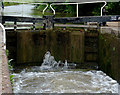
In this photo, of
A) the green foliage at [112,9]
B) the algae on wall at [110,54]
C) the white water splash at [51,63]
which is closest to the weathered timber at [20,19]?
the white water splash at [51,63]

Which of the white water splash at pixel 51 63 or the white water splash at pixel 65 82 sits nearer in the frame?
the white water splash at pixel 65 82

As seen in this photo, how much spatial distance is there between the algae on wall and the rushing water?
0.79 feet

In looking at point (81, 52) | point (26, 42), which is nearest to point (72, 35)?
point (81, 52)

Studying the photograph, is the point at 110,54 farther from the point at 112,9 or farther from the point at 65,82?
the point at 112,9

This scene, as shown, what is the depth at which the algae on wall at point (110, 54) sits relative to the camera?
7597 mm

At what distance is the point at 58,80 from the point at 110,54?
6.33 ft

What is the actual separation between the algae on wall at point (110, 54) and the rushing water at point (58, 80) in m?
0.24

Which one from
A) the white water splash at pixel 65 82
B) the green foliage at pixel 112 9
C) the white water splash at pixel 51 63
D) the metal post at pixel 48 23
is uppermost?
the green foliage at pixel 112 9

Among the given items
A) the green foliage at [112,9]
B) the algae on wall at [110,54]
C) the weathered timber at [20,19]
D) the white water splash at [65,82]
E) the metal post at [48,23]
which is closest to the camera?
the white water splash at [65,82]

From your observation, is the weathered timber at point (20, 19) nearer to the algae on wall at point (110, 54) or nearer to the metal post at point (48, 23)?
the metal post at point (48, 23)

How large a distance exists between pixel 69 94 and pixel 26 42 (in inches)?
144

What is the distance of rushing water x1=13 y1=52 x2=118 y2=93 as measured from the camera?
6.96 meters

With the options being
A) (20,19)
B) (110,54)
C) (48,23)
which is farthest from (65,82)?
(20,19)

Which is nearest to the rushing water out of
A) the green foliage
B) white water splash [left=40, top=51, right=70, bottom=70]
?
white water splash [left=40, top=51, right=70, bottom=70]
